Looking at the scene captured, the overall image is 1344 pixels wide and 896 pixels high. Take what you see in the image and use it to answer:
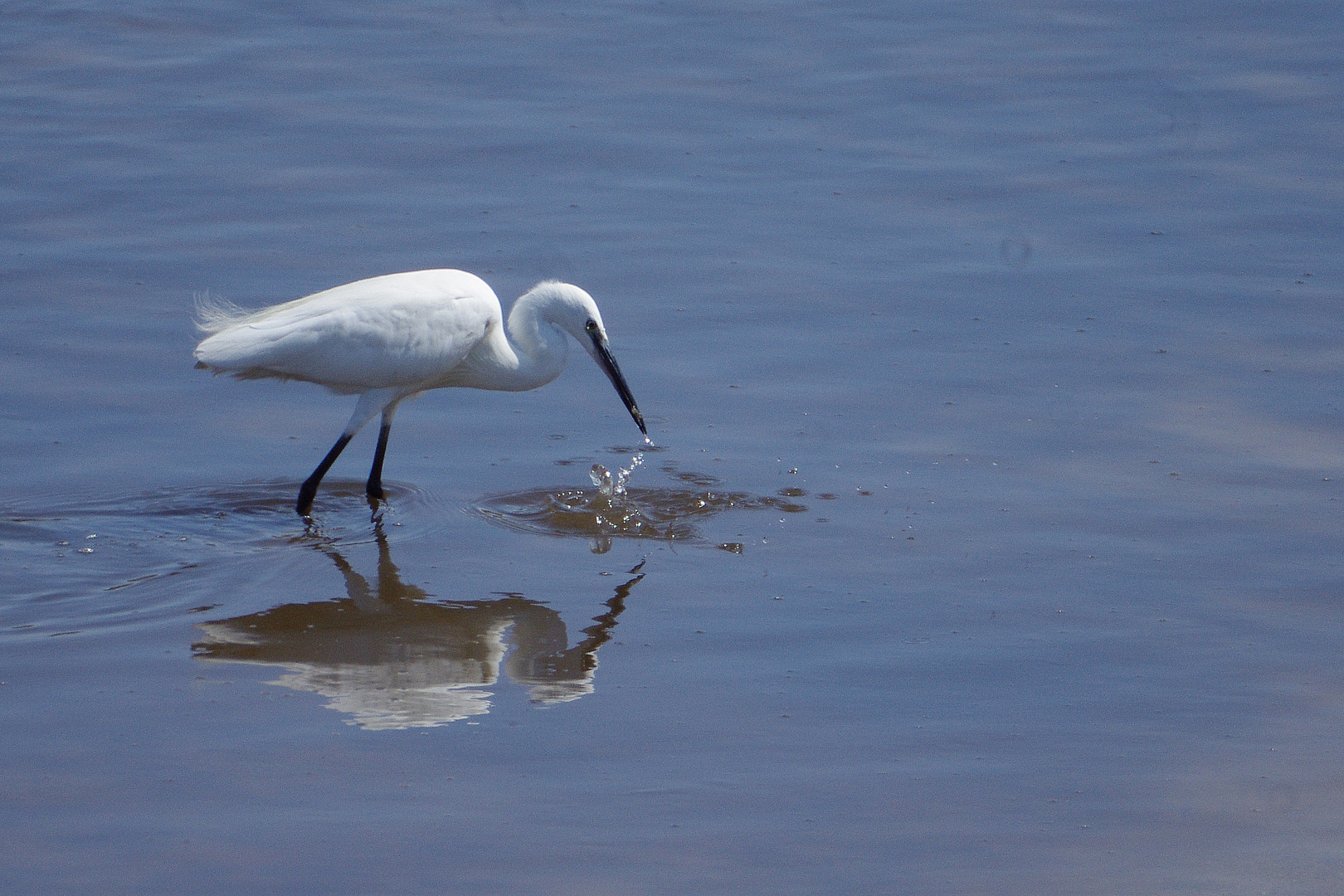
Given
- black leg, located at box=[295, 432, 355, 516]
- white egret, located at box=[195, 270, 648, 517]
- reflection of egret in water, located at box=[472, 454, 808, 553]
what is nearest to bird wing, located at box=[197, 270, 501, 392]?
white egret, located at box=[195, 270, 648, 517]

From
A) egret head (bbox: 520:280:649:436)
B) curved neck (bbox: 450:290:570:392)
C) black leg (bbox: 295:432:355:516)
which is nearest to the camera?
black leg (bbox: 295:432:355:516)

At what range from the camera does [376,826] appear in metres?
4.22

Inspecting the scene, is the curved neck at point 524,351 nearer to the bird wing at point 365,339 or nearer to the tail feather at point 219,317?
the bird wing at point 365,339

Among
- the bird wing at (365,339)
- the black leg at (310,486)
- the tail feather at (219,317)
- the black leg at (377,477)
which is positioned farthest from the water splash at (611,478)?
the tail feather at (219,317)

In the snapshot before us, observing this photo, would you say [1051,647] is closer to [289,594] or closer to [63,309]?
[289,594]

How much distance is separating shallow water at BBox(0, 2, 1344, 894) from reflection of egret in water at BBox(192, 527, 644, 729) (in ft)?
0.07

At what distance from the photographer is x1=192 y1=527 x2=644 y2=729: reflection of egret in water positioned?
4984 millimetres

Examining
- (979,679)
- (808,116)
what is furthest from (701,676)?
(808,116)

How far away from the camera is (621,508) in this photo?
6.66 metres

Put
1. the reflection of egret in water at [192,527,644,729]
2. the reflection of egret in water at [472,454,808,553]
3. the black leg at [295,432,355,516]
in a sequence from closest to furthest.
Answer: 1. the reflection of egret in water at [192,527,644,729]
2. the reflection of egret in water at [472,454,808,553]
3. the black leg at [295,432,355,516]

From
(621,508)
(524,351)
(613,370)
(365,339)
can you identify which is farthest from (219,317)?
(621,508)

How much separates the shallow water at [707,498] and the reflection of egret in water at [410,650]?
0.9 inches

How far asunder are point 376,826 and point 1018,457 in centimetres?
391

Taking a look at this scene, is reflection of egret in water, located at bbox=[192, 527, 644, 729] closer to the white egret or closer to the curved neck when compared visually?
the white egret
